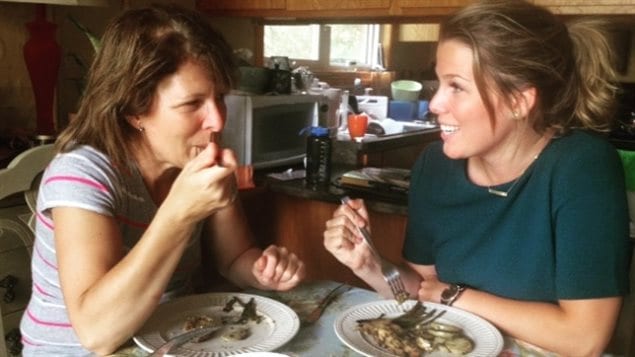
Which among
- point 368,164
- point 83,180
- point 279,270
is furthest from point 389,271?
point 368,164

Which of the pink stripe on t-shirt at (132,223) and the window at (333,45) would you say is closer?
the pink stripe on t-shirt at (132,223)

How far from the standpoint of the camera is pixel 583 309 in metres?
1.12

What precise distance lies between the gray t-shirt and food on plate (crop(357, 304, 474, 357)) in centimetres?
47

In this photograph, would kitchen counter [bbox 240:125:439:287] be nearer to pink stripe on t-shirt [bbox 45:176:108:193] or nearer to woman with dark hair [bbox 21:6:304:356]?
woman with dark hair [bbox 21:6:304:356]

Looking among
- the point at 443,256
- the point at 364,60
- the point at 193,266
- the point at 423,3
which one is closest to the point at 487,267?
the point at 443,256

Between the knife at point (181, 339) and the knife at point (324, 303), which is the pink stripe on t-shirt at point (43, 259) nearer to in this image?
the knife at point (181, 339)

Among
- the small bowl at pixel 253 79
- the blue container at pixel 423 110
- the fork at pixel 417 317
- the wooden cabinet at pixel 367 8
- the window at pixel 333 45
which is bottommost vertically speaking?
the fork at pixel 417 317

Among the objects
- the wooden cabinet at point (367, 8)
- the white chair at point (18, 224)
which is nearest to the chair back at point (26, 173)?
the white chair at point (18, 224)

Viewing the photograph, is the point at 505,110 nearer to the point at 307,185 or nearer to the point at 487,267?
the point at 487,267

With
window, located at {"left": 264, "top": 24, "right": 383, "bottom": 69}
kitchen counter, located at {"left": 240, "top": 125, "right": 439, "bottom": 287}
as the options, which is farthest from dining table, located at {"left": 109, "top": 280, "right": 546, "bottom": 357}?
window, located at {"left": 264, "top": 24, "right": 383, "bottom": 69}

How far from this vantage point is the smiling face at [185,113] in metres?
1.10

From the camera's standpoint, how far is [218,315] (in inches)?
42.6

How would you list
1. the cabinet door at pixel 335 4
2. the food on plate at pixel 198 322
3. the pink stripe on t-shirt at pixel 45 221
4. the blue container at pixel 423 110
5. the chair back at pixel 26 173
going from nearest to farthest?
1. the food on plate at pixel 198 322
2. the pink stripe on t-shirt at pixel 45 221
3. the chair back at pixel 26 173
4. the cabinet door at pixel 335 4
5. the blue container at pixel 423 110

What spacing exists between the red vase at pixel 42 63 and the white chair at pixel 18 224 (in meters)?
0.43
